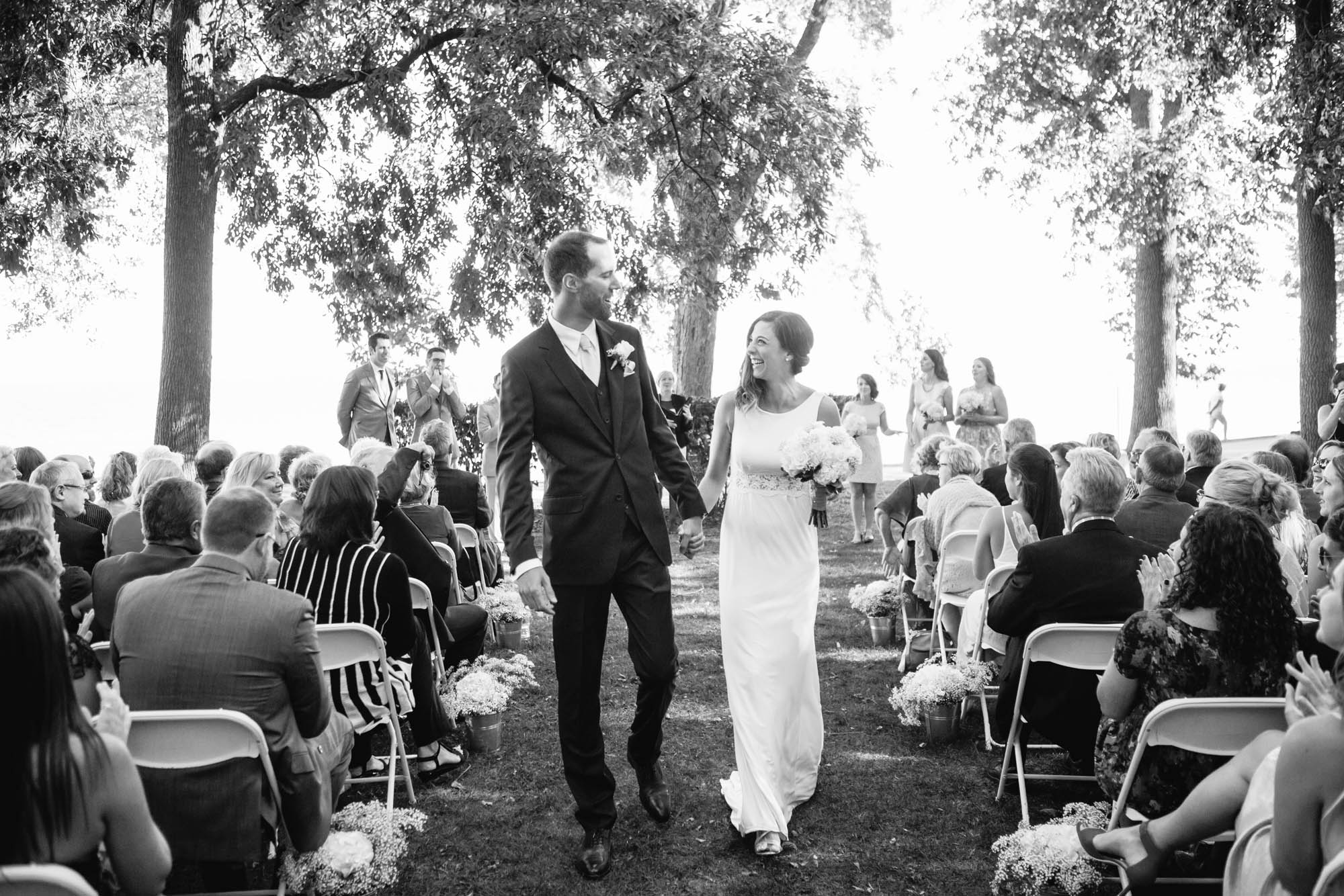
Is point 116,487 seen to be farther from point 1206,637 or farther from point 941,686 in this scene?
point 1206,637

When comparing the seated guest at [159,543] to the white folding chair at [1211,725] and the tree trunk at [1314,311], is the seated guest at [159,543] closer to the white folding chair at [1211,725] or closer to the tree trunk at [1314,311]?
the white folding chair at [1211,725]

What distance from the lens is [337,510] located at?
4.54m

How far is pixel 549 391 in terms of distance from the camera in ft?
13.4

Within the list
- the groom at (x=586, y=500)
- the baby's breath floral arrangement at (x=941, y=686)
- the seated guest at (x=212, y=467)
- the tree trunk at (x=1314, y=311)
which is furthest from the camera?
the tree trunk at (x=1314, y=311)

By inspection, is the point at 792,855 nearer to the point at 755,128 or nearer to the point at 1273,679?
the point at 1273,679

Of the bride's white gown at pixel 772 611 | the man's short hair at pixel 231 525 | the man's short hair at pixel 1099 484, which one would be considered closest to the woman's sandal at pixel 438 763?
the bride's white gown at pixel 772 611

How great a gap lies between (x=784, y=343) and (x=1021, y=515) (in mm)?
1753

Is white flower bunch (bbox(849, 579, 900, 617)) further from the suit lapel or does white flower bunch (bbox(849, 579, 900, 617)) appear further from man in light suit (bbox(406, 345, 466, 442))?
man in light suit (bbox(406, 345, 466, 442))

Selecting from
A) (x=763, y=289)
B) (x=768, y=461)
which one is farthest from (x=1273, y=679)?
(x=763, y=289)

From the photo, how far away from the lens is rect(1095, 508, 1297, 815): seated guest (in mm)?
3459

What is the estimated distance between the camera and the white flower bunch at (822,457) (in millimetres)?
4383

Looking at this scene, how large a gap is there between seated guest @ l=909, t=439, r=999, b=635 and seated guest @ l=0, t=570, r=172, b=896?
→ 4.51 meters

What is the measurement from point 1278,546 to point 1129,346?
25.1 metres

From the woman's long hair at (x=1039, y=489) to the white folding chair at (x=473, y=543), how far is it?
3.68 m
